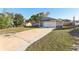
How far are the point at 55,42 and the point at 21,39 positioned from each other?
429 mm

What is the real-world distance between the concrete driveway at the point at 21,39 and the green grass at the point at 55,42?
0.06 m

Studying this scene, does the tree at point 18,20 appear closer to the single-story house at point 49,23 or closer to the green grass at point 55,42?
the single-story house at point 49,23

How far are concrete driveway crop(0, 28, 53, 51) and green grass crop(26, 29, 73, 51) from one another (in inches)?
2.2

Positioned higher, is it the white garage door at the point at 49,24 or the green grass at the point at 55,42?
the white garage door at the point at 49,24

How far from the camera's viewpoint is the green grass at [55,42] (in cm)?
281

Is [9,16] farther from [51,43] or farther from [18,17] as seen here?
[51,43]

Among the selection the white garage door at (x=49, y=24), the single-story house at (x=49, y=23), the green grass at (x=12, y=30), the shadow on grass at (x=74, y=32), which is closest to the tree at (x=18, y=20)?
the green grass at (x=12, y=30)

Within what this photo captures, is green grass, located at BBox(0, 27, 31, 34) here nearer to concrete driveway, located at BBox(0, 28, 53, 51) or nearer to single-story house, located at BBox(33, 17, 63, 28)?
concrete driveway, located at BBox(0, 28, 53, 51)

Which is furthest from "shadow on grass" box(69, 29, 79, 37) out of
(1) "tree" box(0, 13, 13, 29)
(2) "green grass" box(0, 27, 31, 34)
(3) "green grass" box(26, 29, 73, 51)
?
(1) "tree" box(0, 13, 13, 29)
